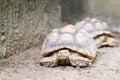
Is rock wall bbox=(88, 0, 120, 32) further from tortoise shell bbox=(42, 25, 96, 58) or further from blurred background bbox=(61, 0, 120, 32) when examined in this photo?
tortoise shell bbox=(42, 25, 96, 58)

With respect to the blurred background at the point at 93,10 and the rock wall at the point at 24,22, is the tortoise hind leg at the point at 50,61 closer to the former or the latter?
the rock wall at the point at 24,22

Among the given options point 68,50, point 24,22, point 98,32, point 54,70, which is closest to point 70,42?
point 68,50

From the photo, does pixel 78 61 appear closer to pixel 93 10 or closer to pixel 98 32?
pixel 98 32

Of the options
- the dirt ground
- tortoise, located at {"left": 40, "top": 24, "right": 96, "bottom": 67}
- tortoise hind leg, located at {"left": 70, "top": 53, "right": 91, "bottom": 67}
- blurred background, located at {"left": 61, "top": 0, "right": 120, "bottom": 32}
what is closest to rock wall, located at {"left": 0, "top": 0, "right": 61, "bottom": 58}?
the dirt ground

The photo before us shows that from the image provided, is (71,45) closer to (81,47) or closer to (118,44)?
(81,47)

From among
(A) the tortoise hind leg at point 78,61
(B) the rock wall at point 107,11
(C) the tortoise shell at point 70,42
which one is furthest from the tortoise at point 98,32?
(B) the rock wall at point 107,11
